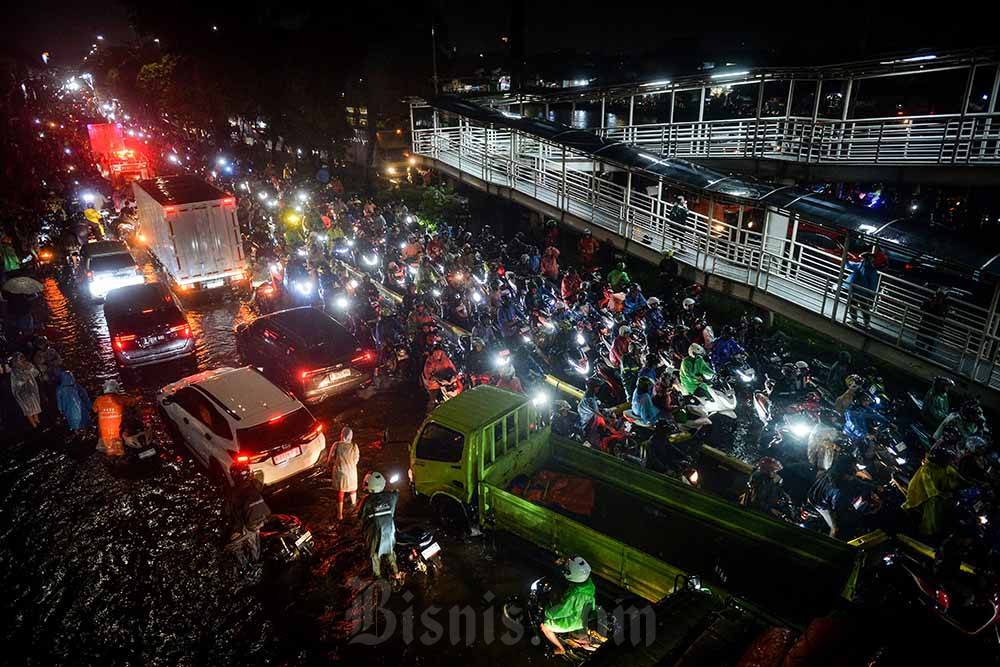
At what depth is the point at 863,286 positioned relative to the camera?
11.4 meters

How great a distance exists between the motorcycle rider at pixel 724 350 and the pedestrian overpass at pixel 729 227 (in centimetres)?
226

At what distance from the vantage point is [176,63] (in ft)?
130

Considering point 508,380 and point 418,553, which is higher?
point 508,380

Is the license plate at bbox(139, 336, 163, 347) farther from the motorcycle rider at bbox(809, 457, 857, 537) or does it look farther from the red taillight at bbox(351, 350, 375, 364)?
the motorcycle rider at bbox(809, 457, 857, 537)

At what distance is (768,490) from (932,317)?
6055 mm

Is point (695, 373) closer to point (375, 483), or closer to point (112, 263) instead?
point (375, 483)

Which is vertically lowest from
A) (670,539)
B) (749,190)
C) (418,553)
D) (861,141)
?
(418,553)

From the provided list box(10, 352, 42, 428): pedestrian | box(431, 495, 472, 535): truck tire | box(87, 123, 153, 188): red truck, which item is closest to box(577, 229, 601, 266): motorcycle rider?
box(431, 495, 472, 535): truck tire

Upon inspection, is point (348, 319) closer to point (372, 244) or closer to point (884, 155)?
point (372, 244)

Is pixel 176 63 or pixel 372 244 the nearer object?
pixel 372 244

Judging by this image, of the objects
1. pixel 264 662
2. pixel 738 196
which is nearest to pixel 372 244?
pixel 738 196

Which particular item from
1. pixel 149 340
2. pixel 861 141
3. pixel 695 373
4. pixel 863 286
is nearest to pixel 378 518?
pixel 695 373

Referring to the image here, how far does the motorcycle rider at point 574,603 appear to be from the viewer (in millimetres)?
5348

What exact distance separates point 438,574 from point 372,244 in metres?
13.5
